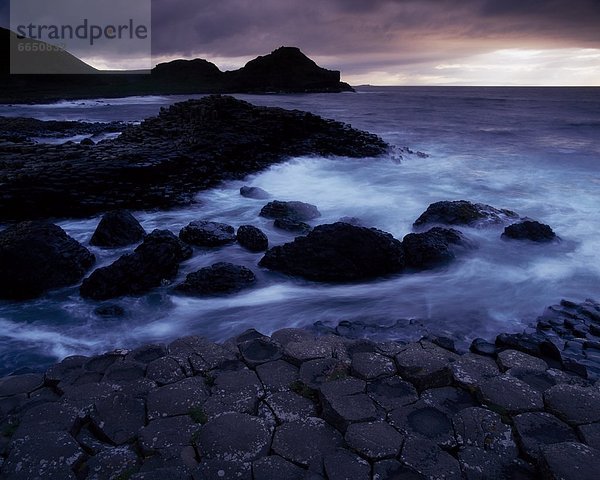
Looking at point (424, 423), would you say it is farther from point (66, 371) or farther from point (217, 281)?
point (217, 281)

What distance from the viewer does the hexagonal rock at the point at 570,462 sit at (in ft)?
9.14

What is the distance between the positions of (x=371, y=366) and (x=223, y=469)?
164 cm

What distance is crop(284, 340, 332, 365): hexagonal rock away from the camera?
4195 mm

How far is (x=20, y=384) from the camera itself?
4.06 meters

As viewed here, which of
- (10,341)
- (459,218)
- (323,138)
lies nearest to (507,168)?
(323,138)

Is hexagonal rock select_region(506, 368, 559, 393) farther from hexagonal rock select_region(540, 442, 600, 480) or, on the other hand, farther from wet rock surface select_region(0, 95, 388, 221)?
wet rock surface select_region(0, 95, 388, 221)

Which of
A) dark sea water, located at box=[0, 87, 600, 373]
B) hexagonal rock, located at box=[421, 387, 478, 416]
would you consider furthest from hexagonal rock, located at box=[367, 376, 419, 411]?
dark sea water, located at box=[0, 87, 600, 373]

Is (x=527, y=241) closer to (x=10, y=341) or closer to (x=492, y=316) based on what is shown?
(x=492, y=316)

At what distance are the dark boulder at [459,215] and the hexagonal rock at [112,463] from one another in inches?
320

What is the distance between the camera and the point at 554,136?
28453 millimetres

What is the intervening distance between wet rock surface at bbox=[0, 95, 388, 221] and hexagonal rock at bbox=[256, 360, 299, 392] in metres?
8.20

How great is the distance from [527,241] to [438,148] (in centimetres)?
1499

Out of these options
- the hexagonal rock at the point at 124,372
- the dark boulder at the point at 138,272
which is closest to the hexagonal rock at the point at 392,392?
the hexagonal rock at the point at 124,372

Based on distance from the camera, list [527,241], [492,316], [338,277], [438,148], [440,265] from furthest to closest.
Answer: [438,148], [527,241], [440,265], [338,277], [492,316]
